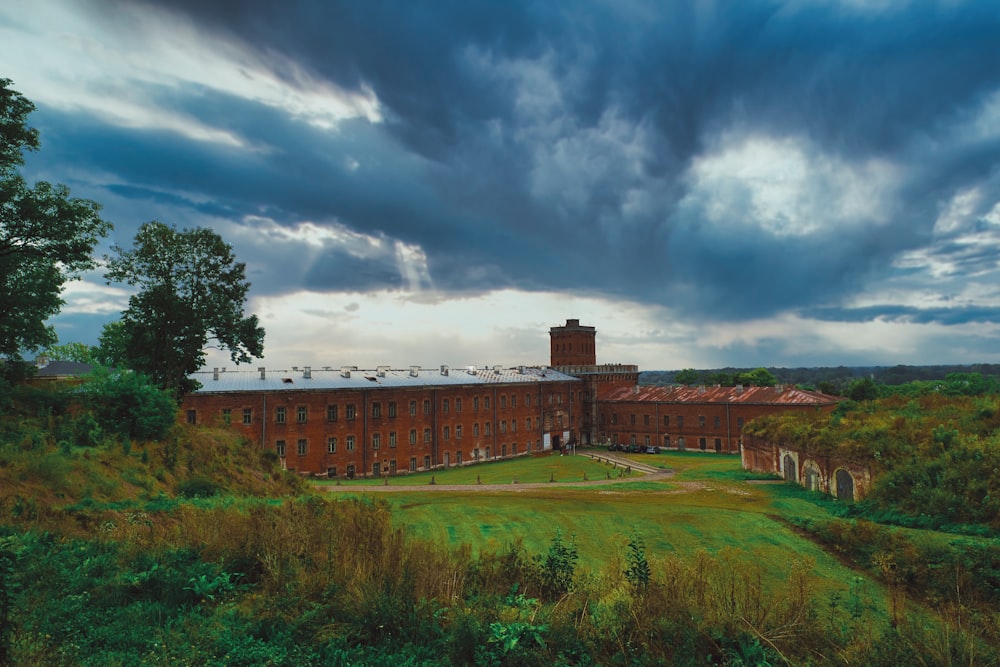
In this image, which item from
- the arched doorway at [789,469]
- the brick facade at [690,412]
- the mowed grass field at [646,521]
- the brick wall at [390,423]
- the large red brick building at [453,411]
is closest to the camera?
the mowed grass field at [646,521]

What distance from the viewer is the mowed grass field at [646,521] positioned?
1795cm

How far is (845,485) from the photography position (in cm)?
2764

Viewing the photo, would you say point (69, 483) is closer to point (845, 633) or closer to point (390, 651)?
point (390, 651)

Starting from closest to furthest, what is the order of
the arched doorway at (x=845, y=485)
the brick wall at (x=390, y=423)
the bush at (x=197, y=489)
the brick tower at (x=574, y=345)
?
the bush at (x=197, y=489)
the arched doorway at (x=845, y=485)
the brick wall at (x=390, y=423)
the brick tower at (x=574, y=345)

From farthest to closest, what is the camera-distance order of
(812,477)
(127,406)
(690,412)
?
(690,412)
(812,477)
(127,406)

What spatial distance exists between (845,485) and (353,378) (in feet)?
→ 146

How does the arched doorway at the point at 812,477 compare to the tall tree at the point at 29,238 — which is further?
the arched doorway at the point at 812,477

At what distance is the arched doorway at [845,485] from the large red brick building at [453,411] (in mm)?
33929

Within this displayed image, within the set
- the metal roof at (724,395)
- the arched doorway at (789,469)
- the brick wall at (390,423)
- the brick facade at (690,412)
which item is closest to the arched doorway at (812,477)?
the arched doorway at (789,469)

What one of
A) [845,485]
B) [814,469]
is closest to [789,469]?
[814,469]

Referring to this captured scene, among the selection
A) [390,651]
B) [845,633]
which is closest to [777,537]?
[845,633]

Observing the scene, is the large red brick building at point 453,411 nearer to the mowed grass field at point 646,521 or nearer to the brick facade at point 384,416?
the brick facade at point 384,416

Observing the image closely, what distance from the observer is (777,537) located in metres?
20.4

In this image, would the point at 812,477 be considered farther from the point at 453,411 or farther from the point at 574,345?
the point at 574,345
